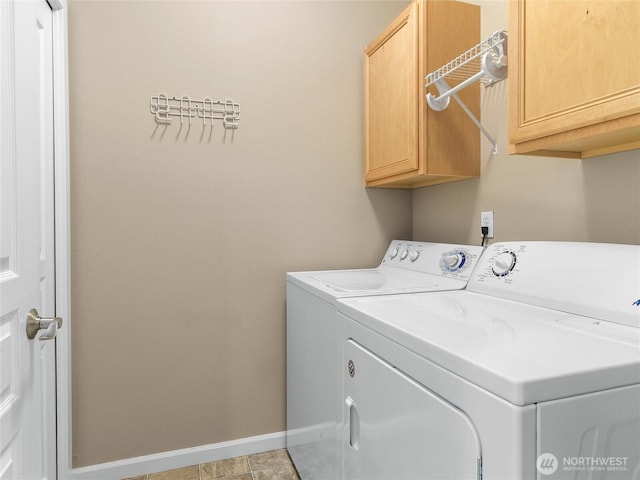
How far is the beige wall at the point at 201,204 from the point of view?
5.78 ft

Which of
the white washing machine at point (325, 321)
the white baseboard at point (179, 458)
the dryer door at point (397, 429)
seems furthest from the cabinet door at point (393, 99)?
the white baseboard at point (179, 458)

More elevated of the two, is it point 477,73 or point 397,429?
point 477,73

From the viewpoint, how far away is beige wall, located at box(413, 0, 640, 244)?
119 cm

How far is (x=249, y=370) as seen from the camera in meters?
1.99

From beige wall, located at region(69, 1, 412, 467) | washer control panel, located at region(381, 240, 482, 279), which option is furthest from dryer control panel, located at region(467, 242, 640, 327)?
beige wall, located at region(69, 1, 412, 467)

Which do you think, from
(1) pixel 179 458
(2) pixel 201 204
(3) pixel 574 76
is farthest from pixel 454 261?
(1) pixel 179 458

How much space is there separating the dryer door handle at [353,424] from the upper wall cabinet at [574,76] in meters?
0.93

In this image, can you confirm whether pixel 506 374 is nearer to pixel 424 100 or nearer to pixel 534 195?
pixel 534 195

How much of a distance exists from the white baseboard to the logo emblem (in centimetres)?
168

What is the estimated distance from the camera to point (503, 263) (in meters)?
1.30

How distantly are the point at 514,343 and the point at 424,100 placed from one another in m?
1.18

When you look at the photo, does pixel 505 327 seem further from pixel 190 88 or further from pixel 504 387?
pixel 190 88

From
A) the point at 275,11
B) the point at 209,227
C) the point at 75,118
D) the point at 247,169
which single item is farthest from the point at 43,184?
the point at 275,11

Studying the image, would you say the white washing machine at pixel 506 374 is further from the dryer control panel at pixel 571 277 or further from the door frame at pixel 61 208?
the door frame at pixel 61 208
